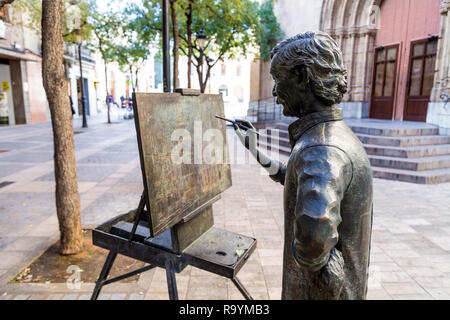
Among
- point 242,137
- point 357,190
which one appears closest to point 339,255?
point 357,190

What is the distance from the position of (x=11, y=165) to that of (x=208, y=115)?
8.65 metres

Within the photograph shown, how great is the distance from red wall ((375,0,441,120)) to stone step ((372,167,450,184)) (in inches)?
201

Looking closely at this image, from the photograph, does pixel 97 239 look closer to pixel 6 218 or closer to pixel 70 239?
pixel 70 239

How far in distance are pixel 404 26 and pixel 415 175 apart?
709cm

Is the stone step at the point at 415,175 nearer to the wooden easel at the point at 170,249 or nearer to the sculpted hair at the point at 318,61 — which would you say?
the wooden easel at the point at 170,249

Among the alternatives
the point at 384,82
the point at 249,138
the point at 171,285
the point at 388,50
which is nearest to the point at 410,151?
the point at 384,82

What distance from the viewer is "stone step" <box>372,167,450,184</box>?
23.7 ft

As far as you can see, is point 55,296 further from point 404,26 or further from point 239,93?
point 239,93

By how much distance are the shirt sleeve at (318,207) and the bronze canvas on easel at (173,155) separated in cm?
97

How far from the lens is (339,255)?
3.96 feet

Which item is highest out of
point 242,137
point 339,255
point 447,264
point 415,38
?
point 415,38

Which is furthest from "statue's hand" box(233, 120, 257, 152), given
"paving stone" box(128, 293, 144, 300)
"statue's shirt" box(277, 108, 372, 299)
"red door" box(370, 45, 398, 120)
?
"red door" box(370, 45, 398, 120)

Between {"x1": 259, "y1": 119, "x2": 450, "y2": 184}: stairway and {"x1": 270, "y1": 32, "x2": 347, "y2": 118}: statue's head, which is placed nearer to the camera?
{"x1": 270, "y1": 32, "x2": 347, "y2": 118}: statue's head

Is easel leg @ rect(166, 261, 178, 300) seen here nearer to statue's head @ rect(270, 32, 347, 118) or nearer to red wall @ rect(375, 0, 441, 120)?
statue's head @ rect(270, 32, 347, 118)
